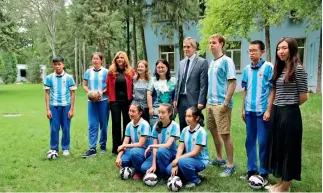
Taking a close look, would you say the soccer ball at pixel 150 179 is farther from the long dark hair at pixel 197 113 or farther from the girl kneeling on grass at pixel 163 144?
the long dark hair at pixel 197 113

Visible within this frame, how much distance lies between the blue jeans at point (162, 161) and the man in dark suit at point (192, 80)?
0.66m

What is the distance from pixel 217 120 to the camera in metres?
4.56

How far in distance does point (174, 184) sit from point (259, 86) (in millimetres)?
1544

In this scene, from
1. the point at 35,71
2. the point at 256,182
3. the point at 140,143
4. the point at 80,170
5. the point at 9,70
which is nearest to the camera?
the point at 256,182

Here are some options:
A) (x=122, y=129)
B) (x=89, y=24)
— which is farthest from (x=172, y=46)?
(x=122, y=129)

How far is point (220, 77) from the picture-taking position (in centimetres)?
457

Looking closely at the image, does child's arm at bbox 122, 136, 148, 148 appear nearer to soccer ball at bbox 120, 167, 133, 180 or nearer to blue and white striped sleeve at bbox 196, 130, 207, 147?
soccer ball at bbox 120, 167, 133, 180

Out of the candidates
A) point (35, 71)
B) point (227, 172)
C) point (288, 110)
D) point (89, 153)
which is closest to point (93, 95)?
point (89, 153)

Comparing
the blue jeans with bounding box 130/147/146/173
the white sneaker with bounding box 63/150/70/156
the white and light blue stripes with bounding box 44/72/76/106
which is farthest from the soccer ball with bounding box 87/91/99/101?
the blue jeans with bounding box 130/147/146/173

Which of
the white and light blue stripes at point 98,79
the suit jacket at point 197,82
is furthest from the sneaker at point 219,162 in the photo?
the white and light blue stripes at point 98,79

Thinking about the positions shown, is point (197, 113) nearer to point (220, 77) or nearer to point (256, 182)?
point (220, 77)

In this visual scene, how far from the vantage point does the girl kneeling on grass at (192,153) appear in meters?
4.23

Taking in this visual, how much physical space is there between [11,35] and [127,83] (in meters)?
21.9

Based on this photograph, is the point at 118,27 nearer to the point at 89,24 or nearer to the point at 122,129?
the point at 89,24
